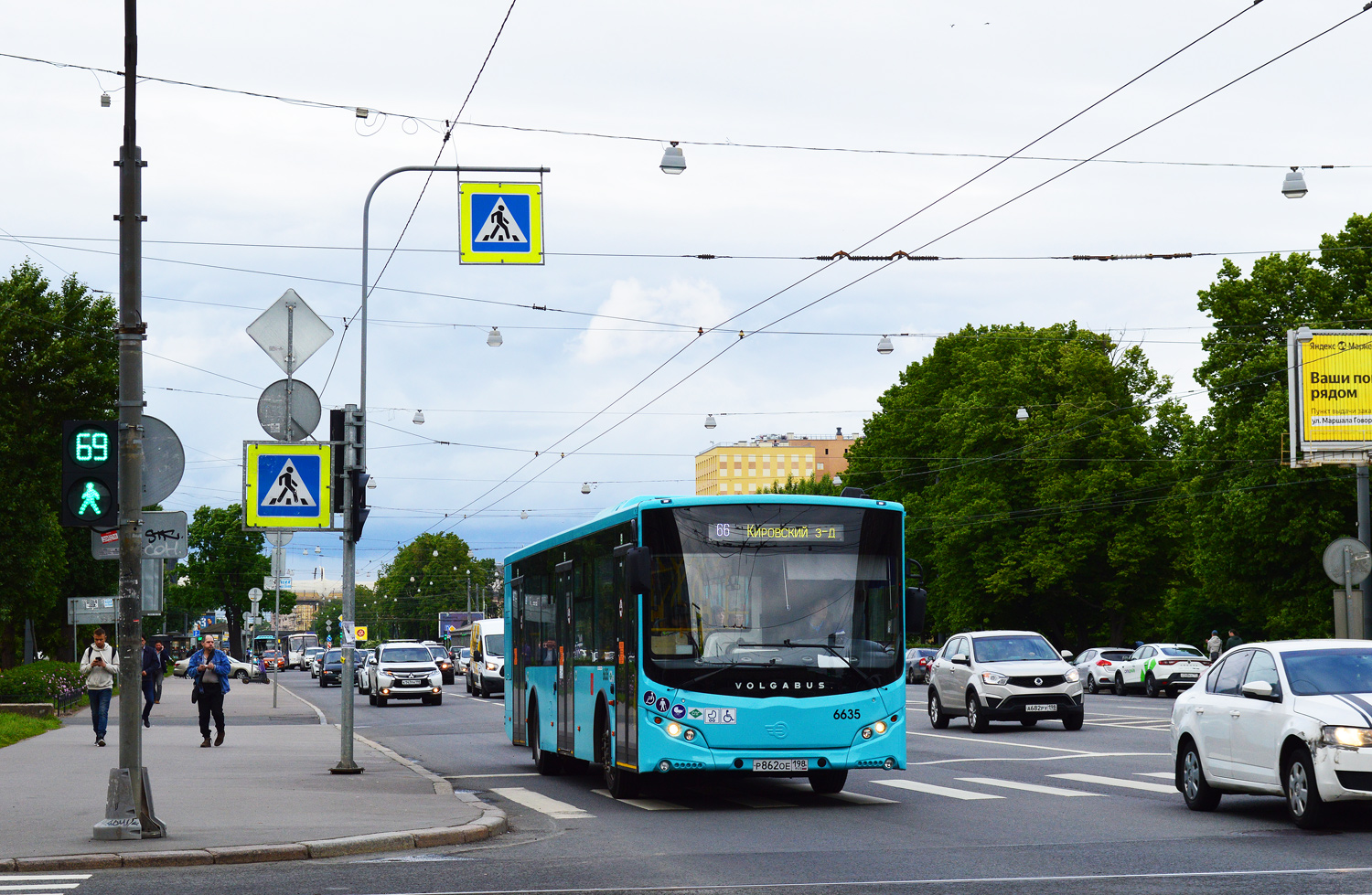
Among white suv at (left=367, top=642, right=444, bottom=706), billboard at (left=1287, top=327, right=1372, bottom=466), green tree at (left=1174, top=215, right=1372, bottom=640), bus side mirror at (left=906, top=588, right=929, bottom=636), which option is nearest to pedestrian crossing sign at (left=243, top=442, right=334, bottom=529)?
bus side mirror at (left=906, top=588, right=929, bottom=636)

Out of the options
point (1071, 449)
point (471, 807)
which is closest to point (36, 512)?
point (471, 807)

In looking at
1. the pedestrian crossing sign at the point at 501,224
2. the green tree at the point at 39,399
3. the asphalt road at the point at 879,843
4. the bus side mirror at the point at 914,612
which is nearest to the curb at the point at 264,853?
the asphalt road at the point at 879,843

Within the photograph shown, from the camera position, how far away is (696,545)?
15789 mm

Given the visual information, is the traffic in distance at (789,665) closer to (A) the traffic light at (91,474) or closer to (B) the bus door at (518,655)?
Result: (A) the traffic light at (91,474)

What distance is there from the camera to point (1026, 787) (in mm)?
17422

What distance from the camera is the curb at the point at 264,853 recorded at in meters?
11.3

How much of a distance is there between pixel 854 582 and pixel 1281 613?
1382 inches

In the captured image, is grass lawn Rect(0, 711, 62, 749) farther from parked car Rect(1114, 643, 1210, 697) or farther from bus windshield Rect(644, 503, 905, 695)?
parked car Rect(1114, 643, 1210, 697)

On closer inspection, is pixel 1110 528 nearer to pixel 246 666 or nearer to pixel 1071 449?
pixel 1071 449

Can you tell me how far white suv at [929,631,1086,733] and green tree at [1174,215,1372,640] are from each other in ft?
67.7

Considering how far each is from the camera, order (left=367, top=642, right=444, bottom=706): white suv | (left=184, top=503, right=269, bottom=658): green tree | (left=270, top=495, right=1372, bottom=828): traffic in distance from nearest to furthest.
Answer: (left=270, top=495, right=1372, bottom=828): traffic in distance < (left=367, top=642, right=444, bottom=706): white suv < (left=184, top=503, right=269, bottom=658): green tree

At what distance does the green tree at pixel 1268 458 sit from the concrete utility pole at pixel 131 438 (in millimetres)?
38750

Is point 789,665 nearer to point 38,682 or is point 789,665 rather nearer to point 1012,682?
point 1012,682

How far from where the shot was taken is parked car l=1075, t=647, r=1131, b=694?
168 feet
